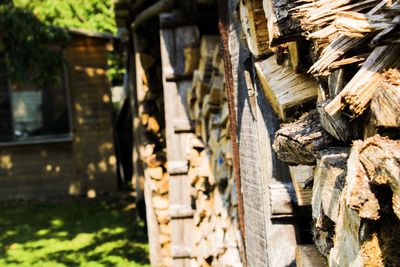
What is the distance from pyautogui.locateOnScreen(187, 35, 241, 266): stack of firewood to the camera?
4.76m

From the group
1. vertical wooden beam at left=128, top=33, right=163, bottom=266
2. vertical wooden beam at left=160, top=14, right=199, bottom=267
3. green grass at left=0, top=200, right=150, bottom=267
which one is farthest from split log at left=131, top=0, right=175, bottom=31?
green grass at left=0, top=200, right=150, bottom=267

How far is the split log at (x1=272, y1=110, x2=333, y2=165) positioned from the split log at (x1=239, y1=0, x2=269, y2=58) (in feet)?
1.44

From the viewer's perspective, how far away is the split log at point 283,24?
205 centimetres

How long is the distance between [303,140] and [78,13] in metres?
Result: 15.0

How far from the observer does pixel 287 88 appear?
8.00 feet

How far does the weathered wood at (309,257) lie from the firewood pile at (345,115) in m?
0.10

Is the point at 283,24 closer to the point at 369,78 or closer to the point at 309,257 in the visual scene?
the point at 369,78

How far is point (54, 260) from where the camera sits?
834 cm

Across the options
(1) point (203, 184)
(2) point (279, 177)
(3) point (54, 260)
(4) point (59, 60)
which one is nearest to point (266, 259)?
(2) point (279, 177)

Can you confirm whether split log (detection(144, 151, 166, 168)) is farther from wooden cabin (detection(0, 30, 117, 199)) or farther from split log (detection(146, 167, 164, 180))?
wooden cabin (detection(0, 30, 117, 199))

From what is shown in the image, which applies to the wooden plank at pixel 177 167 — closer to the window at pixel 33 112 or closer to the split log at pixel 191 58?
the split log at pixel 191 58

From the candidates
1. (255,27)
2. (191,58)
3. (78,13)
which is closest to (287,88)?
(255,27)

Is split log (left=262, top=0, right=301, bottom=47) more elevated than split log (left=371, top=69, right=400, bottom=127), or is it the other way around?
split log (left=262, top=0, right=301, bottom=47)

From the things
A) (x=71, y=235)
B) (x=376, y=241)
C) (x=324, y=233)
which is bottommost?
(x=71, y=235)
